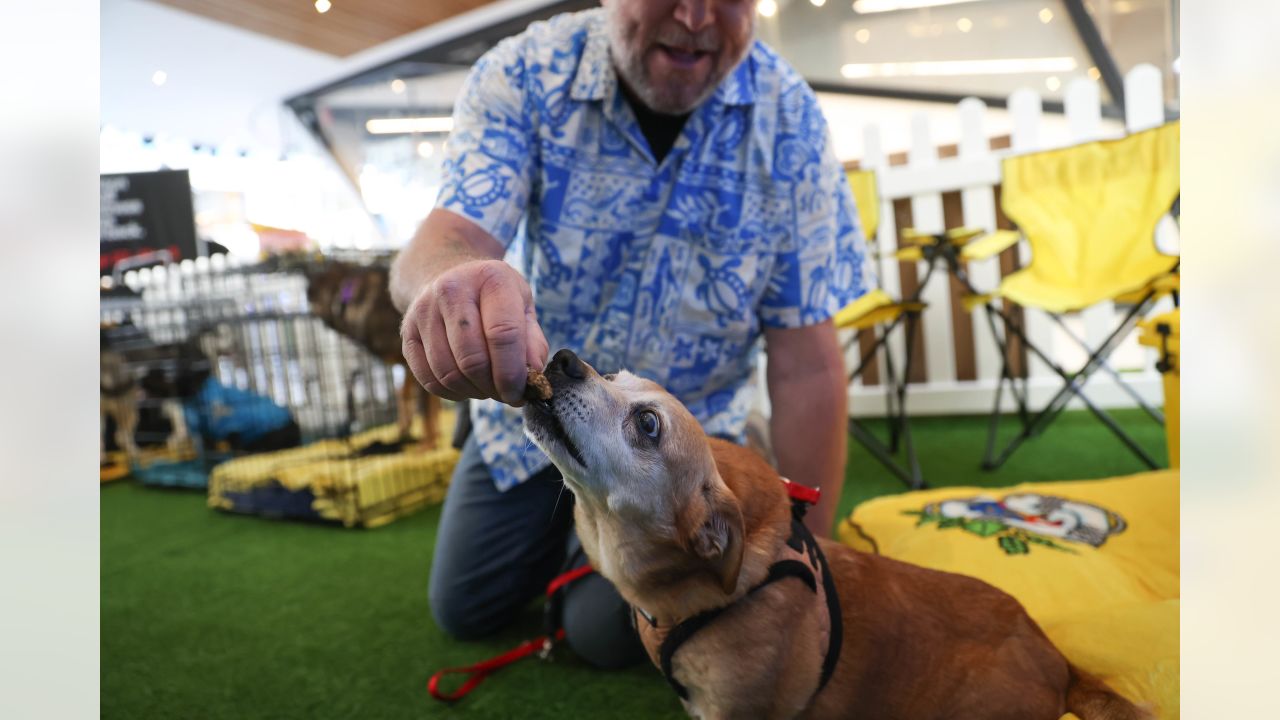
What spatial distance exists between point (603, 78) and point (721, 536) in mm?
934

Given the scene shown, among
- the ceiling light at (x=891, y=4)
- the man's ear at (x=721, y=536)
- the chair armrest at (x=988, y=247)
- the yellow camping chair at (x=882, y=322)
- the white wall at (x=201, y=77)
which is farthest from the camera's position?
the ceiling light at (x=891, y=4)

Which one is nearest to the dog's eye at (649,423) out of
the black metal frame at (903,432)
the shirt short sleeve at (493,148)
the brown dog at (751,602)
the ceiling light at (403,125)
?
the brown dog at (751,602)

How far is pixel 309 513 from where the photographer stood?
9.51 ft

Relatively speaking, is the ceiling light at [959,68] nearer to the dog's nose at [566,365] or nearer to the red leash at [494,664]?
the red leash at [494,664]

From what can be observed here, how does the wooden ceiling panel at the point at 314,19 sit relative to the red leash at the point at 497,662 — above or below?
above

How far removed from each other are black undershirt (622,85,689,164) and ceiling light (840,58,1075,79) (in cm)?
481

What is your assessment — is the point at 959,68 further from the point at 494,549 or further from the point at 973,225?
the point at 494,549

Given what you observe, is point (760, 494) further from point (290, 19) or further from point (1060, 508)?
point (290, 19)

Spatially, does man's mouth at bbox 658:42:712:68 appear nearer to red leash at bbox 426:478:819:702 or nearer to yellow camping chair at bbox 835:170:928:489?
red leash at bbox 426:478:819:702

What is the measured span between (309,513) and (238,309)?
1676mm

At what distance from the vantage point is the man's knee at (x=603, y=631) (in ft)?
4.96

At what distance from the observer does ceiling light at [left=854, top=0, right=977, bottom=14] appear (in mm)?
5594

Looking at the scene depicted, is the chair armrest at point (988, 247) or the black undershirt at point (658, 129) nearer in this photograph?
the black undershirt at point (658, 129)

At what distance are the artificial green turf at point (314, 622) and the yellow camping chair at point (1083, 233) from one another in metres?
0.41
